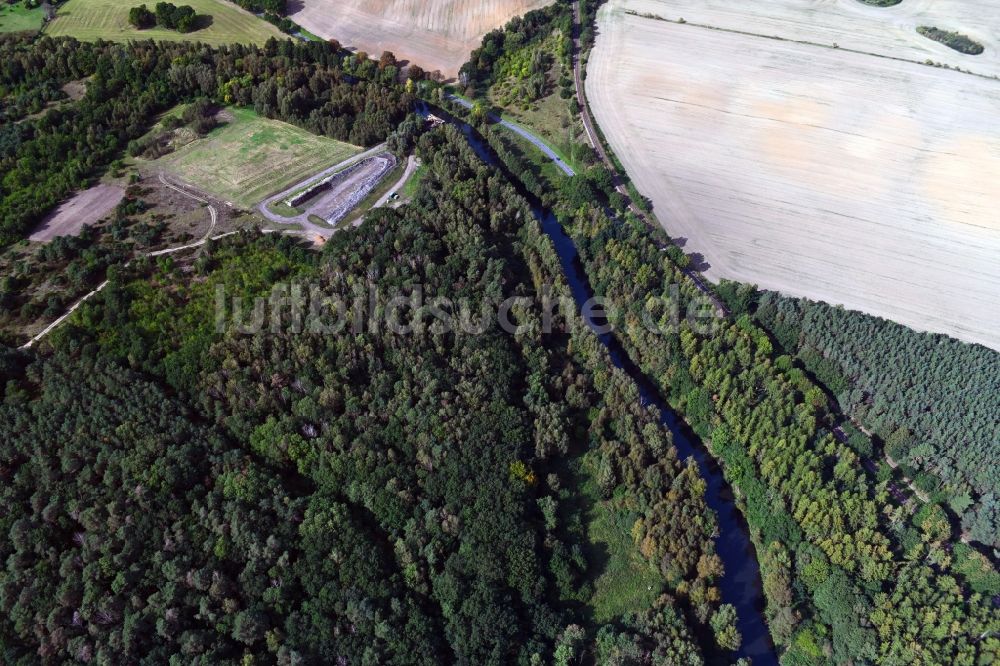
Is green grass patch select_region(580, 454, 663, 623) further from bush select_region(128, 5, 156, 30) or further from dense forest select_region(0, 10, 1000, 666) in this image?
bush select_region(128, 5, 156, 30)

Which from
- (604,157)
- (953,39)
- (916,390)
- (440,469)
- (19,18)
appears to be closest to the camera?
(440,469)

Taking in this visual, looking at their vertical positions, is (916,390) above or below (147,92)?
below

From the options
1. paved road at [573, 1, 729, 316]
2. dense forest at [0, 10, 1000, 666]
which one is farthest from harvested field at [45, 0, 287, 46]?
paved road at [573, 1, 729, 316]

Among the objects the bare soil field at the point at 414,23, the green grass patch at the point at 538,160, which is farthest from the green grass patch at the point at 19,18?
the green grass patch at the point at 538,160

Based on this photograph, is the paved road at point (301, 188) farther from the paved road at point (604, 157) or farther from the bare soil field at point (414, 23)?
the paved road at point (604, 157)

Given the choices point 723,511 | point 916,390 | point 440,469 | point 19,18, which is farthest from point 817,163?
point 19,18

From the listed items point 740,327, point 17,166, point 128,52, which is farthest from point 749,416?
point 128,52

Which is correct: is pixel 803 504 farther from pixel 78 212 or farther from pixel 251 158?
pixel 78 212

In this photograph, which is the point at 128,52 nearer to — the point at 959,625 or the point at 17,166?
the point at 17,166
